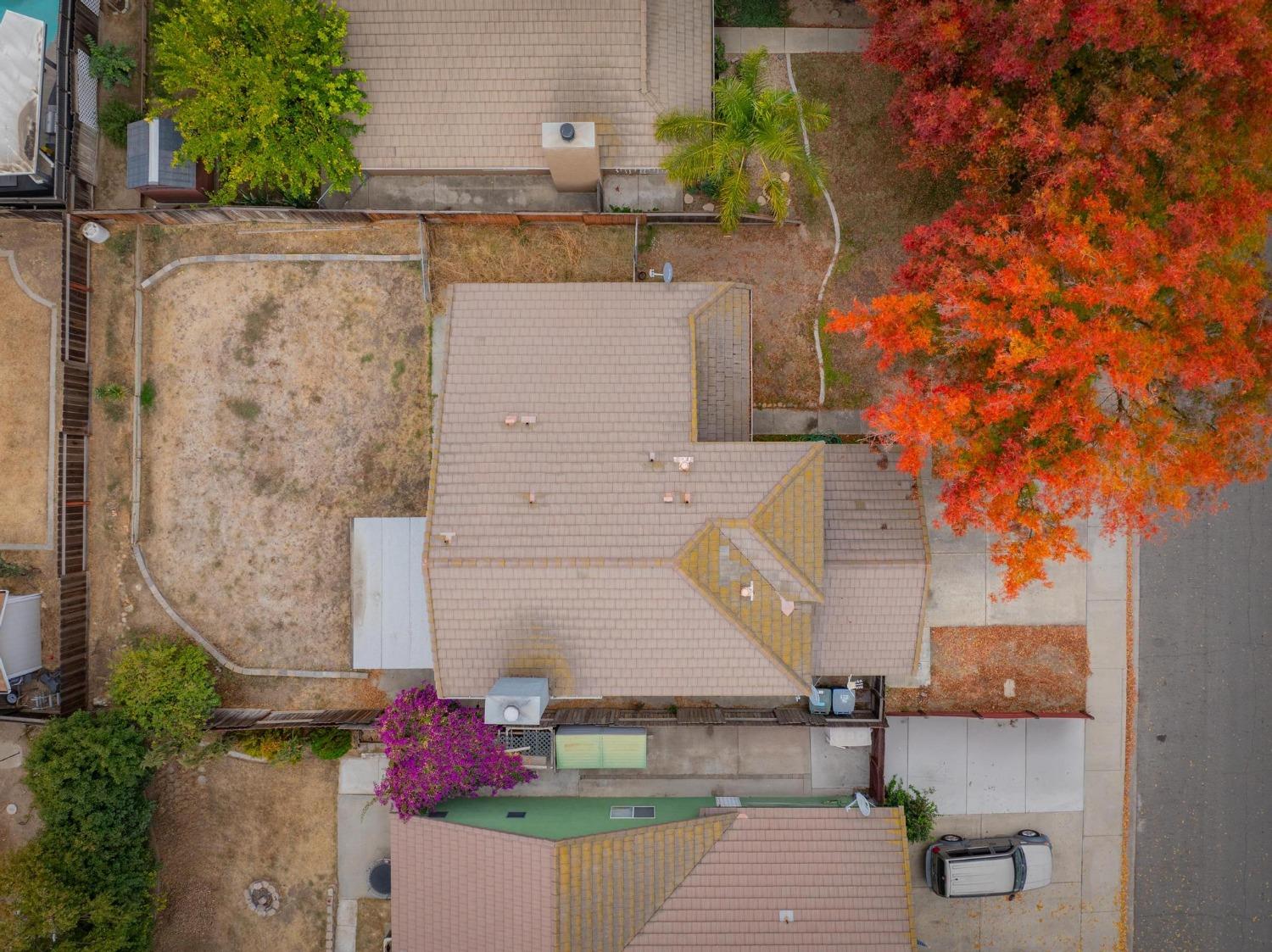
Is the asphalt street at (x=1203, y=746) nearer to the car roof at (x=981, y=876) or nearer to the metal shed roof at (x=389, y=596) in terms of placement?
the car roof at (x=981, y=876)

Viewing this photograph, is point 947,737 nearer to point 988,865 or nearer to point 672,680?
point 988,865

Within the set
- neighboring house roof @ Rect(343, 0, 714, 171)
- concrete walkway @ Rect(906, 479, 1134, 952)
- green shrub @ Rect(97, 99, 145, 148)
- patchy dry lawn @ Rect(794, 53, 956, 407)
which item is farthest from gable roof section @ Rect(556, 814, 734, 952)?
green shrub @ Rect(97, 99, 145, 148)

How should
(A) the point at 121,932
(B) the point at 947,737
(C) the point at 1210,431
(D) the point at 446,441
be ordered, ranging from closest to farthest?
(C) the point at 1210,431 → (D) the point at 446,441 → (A) the point at 121,932 → (B) the point at 947,737

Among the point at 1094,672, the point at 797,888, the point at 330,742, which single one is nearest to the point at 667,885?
the point at 797,888

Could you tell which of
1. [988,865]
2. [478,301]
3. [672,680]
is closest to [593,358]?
[478,301]

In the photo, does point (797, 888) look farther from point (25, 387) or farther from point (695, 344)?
point (25, 387)

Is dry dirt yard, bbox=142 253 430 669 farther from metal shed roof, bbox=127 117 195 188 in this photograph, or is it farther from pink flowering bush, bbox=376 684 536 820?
pink flowering bush, bbox=376 684 536 820

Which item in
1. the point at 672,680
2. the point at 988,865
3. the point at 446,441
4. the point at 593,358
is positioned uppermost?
the point at 593,358
